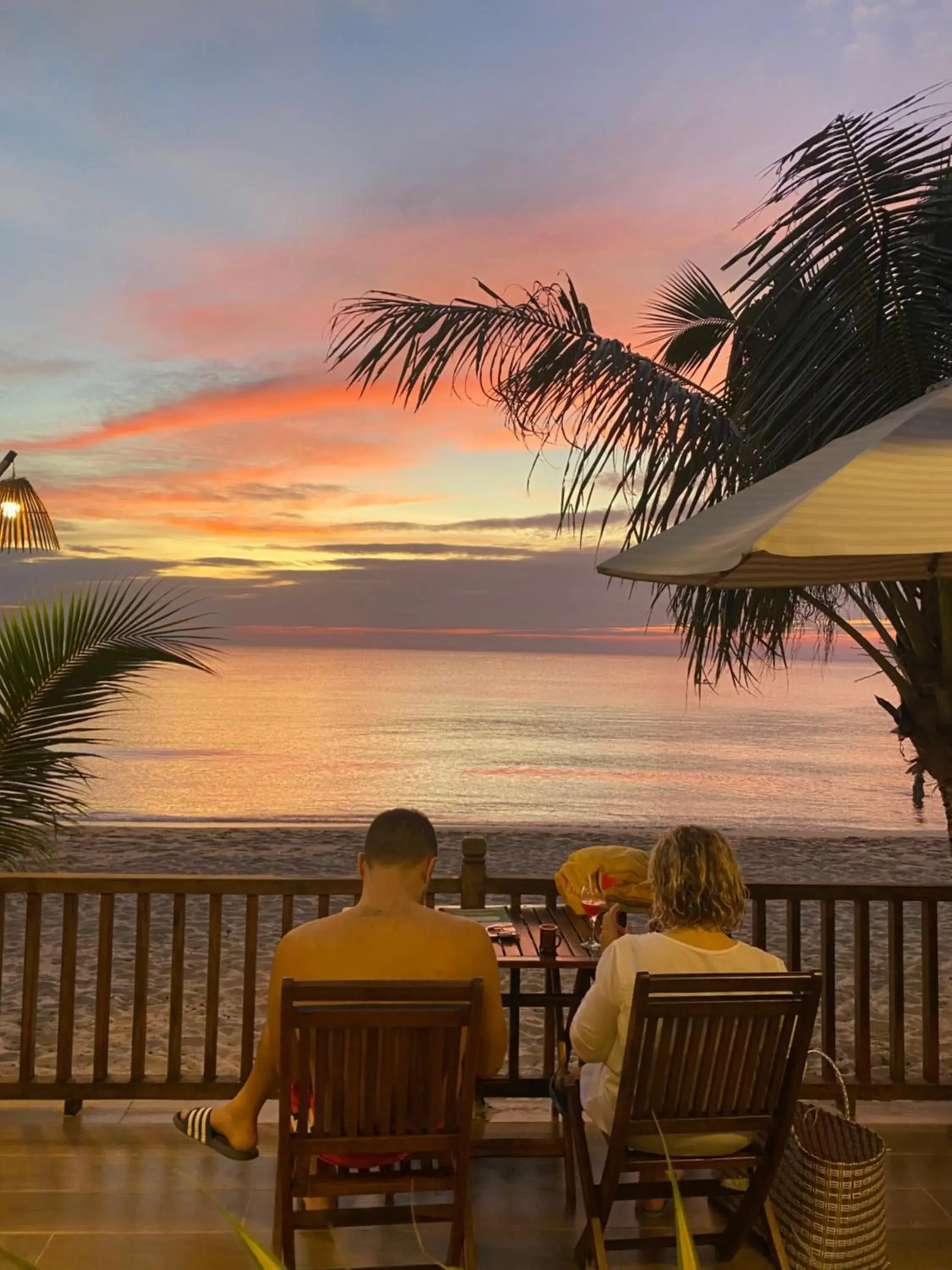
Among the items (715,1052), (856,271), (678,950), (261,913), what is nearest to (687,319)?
(856,271)

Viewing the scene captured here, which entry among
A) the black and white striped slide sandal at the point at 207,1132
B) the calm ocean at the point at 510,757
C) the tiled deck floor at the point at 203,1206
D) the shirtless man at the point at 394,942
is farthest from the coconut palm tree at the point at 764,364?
the black and white striped slide sandal at the point at 207,1132

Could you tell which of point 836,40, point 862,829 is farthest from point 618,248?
point 862,829

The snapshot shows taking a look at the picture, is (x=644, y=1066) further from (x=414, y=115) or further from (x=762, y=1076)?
(x=414, y=115)

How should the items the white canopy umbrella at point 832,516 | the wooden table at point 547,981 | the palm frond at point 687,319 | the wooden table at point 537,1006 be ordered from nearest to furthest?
the white canopy umbrella at point 832,516
the wooden table at point 537,1006
the wooden table at point 547,981
the palm frond at point 687,319

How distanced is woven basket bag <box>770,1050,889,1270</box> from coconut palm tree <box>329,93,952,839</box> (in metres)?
1.88

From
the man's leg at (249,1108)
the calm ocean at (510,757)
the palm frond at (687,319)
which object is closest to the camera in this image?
the man's leg at (249,1108)

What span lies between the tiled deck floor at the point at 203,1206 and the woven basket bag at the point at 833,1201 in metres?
0.18

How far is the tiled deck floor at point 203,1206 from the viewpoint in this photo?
2955 millimetres

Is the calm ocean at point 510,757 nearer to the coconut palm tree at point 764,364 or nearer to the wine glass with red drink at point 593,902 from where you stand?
the coconut palm tree at point 764,364

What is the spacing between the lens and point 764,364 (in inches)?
186

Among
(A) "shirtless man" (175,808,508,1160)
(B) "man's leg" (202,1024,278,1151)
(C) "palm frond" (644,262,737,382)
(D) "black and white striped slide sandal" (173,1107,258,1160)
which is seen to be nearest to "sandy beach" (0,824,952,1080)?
(D) "black and white striped slide sandal" (173,1107,258,1160)

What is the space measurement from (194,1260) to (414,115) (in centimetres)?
1069

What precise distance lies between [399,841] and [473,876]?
5.13ft

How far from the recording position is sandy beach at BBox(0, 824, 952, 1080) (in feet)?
20.6
